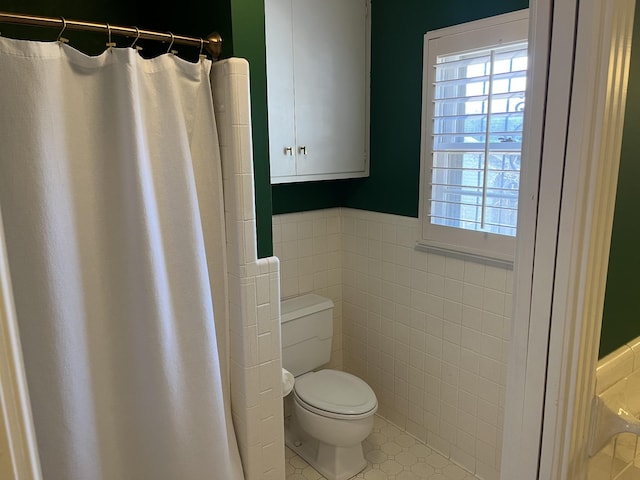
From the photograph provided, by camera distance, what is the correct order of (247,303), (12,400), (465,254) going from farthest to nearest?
1. (465,254)
2. (247,303)
3. (12,400)

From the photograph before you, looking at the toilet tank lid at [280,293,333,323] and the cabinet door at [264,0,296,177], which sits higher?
the cabinet door at [264,0,296,177]

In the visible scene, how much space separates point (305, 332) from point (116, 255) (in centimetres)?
127

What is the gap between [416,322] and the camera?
8.10ft

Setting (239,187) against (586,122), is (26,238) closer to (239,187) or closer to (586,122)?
(239,187)

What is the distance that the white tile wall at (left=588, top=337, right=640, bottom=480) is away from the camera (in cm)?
92

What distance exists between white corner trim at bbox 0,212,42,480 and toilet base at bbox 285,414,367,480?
1975 mm

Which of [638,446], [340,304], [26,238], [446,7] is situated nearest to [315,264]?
[340,304]

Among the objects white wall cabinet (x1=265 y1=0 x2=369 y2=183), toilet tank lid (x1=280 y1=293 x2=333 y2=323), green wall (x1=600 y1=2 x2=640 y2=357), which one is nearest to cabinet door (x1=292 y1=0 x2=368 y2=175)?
white wall cabinet (x1=265 y1=0 x2=369 y2=183)

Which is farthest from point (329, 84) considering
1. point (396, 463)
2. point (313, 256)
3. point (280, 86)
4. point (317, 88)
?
point (396, 463)

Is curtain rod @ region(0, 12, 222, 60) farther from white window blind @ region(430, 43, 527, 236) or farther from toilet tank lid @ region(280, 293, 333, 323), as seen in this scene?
toilet tank lid @ region(280, 293, 333, 323)

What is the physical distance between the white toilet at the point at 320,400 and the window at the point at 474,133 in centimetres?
76

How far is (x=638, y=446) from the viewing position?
1049 millimetres

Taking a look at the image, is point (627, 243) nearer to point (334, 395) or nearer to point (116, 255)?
point (116, 255)

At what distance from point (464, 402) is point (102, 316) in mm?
1711
